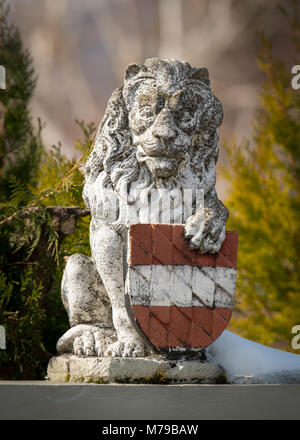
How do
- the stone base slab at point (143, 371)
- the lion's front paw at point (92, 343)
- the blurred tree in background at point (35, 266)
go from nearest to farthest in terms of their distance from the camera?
the stone base slab at point (143, 371) < the lion's front paw at point (92, 343) < the blurred tree in background at point (35, 266)

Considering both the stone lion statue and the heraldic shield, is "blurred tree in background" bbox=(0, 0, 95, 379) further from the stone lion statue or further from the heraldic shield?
the heraldic shield

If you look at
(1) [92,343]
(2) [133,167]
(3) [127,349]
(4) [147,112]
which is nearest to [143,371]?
(3) [127,349]

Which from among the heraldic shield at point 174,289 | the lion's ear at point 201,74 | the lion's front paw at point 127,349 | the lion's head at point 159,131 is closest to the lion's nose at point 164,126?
the lion's head at point 159,131

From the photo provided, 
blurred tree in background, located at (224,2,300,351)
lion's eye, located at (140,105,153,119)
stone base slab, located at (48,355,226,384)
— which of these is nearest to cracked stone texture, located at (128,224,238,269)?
stone base slab, located at (48,355,226,384)

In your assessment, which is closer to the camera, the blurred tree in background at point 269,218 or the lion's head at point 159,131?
the lion's head at point 159,131

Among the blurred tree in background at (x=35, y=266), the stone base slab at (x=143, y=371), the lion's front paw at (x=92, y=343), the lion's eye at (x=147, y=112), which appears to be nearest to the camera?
the stone base slab at (x=143, y=371)

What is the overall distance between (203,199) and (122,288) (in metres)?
0.57

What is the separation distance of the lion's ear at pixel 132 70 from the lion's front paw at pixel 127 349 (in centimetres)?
128

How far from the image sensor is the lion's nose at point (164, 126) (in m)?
3.35

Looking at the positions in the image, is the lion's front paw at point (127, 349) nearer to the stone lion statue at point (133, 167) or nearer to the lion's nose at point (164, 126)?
the stone lion statue at point (133, 167)

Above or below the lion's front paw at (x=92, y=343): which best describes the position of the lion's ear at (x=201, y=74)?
above

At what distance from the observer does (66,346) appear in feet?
11.7

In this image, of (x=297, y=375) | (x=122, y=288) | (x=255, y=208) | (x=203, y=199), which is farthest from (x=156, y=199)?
(x=255, y=208)

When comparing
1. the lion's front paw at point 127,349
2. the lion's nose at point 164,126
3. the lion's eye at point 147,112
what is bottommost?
the lion's front paw at point 127,349
